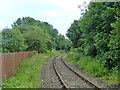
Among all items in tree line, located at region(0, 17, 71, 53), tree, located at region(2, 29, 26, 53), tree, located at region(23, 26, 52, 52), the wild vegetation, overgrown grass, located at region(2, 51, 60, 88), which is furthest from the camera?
tree, located at region(23, 26, 52, 52)

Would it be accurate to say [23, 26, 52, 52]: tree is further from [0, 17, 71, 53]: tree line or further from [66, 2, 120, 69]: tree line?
[66, 2, 120, 69]: tree line

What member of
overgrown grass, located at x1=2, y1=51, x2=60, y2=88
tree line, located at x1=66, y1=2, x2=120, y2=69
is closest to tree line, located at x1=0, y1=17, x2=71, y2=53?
overgrown grass, located at x1=2, y1=51, x2=60, y2=88

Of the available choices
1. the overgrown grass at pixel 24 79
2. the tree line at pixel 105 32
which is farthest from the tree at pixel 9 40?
the tree line at pixel 105 32

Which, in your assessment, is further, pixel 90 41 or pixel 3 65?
pixel 90 41

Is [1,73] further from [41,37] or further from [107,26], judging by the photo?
[41,37]

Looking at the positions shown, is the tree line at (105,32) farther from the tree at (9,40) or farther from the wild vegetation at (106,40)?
the tree at (9,40)

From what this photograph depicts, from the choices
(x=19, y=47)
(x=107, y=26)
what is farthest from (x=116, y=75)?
(x=19, y=47)

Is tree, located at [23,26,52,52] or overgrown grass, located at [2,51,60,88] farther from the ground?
tree, located at [23,26,52,52]

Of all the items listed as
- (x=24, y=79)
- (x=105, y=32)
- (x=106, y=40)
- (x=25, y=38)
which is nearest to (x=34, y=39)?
(x=25, y=38)

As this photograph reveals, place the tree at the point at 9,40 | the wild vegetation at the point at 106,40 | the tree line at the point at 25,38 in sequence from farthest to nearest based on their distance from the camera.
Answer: the tree line at the point at 25,38
the tree at the point at 9,40
the wild vegetation at the point at 106,40

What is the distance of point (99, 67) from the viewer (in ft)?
42.2

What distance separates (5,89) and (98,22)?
9899mm

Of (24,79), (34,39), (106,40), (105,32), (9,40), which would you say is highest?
(34,39)

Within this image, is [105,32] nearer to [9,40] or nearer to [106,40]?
[106,40]
